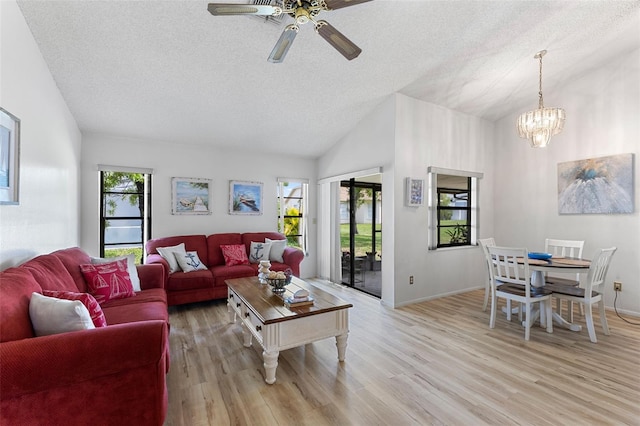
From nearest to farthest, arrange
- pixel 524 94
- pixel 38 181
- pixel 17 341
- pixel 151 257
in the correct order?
pixel 17 341 → pixel 38 181 → pixel 151 257 → pixel 524 94

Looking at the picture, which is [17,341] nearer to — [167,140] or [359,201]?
[167,140]

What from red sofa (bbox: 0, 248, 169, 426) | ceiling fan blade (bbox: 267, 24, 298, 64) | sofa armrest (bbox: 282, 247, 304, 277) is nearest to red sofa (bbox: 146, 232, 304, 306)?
sofa armrest (bbox: 282, 247, 304, 277)

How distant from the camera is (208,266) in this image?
14.3 ft

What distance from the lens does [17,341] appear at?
3.98 ft

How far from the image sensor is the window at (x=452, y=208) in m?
4.33

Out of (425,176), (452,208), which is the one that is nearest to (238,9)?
(425,176)

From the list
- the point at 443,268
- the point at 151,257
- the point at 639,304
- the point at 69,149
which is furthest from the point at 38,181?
the point at 639,304

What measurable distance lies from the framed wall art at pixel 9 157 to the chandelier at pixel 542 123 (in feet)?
15.9

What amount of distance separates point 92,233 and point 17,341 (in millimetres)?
3401

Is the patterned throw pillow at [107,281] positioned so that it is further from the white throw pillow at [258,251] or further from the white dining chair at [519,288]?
the white dining chair at [519,288]

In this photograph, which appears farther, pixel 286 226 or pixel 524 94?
pixel 286 226

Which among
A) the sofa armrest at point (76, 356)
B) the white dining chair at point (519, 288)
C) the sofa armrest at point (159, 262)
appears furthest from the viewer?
the sofa armrest at point (159, 262)

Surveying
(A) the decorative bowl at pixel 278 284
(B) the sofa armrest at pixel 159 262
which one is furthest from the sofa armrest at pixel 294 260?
(A) the decorative bowl at pixel 278 284

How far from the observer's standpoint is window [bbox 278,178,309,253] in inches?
216
